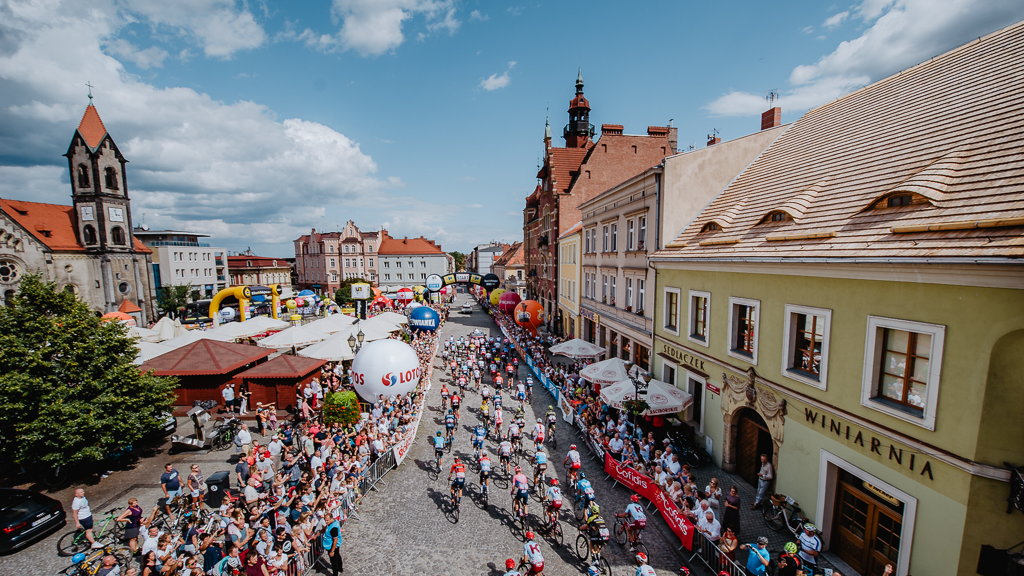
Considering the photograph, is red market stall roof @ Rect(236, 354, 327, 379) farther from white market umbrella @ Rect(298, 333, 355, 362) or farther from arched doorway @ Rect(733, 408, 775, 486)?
arched doorway @ Rect(733, 408, 775, 486)

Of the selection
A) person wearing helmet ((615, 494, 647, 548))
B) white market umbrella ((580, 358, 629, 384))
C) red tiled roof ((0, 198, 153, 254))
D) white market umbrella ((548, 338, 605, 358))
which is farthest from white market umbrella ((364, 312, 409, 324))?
red tiled roof ((0, 198, 153, 254))

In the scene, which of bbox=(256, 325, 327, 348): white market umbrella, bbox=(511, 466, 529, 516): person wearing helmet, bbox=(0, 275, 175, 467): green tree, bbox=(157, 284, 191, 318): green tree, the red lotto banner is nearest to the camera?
the red lotto banner

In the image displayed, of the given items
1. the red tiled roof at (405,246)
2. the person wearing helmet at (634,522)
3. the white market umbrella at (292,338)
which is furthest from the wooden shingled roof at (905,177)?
the red tiled roof at (405,246)

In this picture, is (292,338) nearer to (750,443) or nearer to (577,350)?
(577,350)

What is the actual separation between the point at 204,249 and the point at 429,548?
83.7m

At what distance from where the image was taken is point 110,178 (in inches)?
1880

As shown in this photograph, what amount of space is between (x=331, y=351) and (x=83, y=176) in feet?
158

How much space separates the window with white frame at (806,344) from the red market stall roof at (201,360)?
22.5 metres

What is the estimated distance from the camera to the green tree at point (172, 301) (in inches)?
2174

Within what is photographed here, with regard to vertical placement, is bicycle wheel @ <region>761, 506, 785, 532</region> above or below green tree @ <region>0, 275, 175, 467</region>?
below

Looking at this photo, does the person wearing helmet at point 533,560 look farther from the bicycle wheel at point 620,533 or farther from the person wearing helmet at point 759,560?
the person wearing helmet at point 759,560

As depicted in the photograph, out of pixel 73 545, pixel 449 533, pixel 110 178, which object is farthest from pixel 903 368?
pixel 110 178

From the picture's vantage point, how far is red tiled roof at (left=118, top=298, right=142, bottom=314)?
4669 cm

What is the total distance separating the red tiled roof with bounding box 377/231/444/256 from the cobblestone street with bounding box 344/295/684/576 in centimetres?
8302
